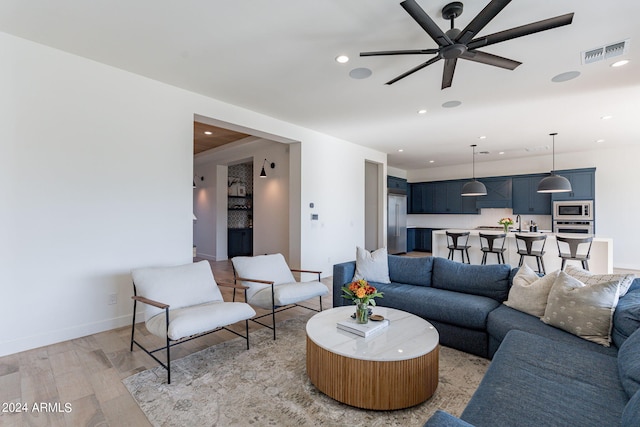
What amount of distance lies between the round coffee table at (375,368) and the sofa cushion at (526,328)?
2.11 ft

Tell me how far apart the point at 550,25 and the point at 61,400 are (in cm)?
409

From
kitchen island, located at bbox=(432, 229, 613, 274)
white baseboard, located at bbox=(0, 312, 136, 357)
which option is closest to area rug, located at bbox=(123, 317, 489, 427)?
white baseboard, located at bbox=(0, 312, 136, 357)

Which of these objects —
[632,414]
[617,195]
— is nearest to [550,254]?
[617,195]

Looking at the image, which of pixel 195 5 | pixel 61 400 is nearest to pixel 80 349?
pixel 61 400

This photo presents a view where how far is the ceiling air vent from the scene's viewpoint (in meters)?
2.83

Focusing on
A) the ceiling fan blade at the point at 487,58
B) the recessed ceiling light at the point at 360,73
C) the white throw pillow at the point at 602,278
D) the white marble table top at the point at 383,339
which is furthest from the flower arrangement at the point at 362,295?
the recessed ceiling light at the point at 360,73

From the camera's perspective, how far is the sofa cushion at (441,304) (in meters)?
2.74

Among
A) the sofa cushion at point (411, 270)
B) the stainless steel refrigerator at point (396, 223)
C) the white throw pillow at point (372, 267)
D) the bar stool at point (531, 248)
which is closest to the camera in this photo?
the sofa cushion at point (411, 270)

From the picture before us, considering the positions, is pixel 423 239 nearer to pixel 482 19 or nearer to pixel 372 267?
pixel 372 267

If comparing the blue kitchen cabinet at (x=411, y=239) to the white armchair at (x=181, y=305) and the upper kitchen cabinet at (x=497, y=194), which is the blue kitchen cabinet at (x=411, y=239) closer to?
the upper kitchen cabinet at (x=497, y=194)

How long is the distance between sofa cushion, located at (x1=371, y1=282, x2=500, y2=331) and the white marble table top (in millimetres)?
448

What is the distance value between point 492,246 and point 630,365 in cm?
449

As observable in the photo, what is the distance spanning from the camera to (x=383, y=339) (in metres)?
2.22

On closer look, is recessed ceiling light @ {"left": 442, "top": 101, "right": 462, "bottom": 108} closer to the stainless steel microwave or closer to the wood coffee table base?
the wood coffee table base
